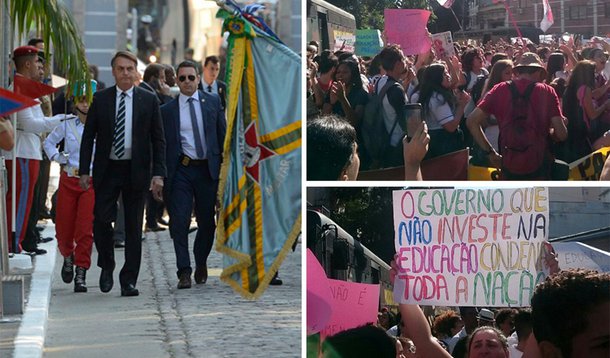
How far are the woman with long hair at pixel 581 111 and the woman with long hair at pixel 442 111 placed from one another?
356 millimetres

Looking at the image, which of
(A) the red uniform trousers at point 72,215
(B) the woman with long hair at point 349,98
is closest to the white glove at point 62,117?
(A) the red uniform trousers at point 72,215

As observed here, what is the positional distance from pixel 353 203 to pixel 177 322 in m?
5.10

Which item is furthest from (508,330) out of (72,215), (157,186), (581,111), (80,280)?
(72,215)

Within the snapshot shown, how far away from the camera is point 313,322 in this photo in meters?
5.05

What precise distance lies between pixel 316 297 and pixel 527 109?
0.97 metres

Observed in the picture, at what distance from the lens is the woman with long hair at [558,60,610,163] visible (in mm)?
4863

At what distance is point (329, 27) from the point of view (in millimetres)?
5008

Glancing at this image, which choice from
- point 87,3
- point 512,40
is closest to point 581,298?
point 512,40

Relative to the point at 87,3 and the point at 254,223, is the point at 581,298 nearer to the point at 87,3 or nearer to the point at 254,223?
the point at 254,223

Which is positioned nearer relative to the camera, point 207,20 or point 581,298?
point 581,298

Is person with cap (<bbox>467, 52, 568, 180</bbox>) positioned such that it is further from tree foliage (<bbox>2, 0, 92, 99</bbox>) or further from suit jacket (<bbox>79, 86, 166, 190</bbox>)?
suit jacket (<bbox>79, 86, 166, 190</bbox>)

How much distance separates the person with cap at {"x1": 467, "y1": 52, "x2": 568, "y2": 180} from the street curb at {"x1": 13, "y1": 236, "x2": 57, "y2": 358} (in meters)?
3.97

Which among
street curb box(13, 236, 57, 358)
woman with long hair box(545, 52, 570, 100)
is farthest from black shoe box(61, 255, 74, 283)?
woman with long hair box(545, 52, 570, 100)

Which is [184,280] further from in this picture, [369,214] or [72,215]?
[369,214]
